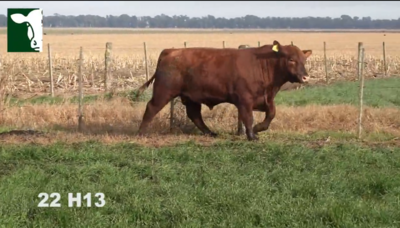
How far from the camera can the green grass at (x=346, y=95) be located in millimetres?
17533

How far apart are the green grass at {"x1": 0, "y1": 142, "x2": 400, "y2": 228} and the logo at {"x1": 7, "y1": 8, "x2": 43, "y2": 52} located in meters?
4.94

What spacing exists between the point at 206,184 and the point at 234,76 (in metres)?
4.28

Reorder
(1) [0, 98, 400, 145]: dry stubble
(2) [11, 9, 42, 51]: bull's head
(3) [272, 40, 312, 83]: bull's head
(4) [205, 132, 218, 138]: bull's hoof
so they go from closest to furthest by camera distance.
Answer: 1. (3) [272, 40, 312, 83]: bull's head
2. (4) [205, 132, 218, 138]: bull's hoof
3. (1) [0, 98, 400, 145]: dry stubble
4. (2) [11, 9, 42, 51]: bull's head

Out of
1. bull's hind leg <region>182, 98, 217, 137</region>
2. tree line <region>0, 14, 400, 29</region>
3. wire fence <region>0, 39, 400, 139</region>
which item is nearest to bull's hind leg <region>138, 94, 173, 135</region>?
bull's hind leg <region>182, 98, 217, 137</region>

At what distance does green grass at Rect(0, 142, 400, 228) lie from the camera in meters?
6.30

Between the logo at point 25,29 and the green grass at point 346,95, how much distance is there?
6.90 metres

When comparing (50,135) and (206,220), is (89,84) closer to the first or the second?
(50,135)

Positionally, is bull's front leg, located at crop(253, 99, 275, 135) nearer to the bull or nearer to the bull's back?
the bull

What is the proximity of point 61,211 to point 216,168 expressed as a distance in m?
2.61

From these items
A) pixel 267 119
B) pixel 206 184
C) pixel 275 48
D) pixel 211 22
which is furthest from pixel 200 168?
pixel 211 22

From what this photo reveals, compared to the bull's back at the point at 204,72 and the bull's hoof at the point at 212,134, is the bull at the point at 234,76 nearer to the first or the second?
the bull's back at the point at 204,72

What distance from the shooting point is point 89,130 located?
12602 millimetres

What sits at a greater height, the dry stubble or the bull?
the bull

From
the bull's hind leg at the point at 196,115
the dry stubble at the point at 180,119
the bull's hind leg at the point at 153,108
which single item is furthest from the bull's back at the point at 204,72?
the dry stubble at the point at 180,119
